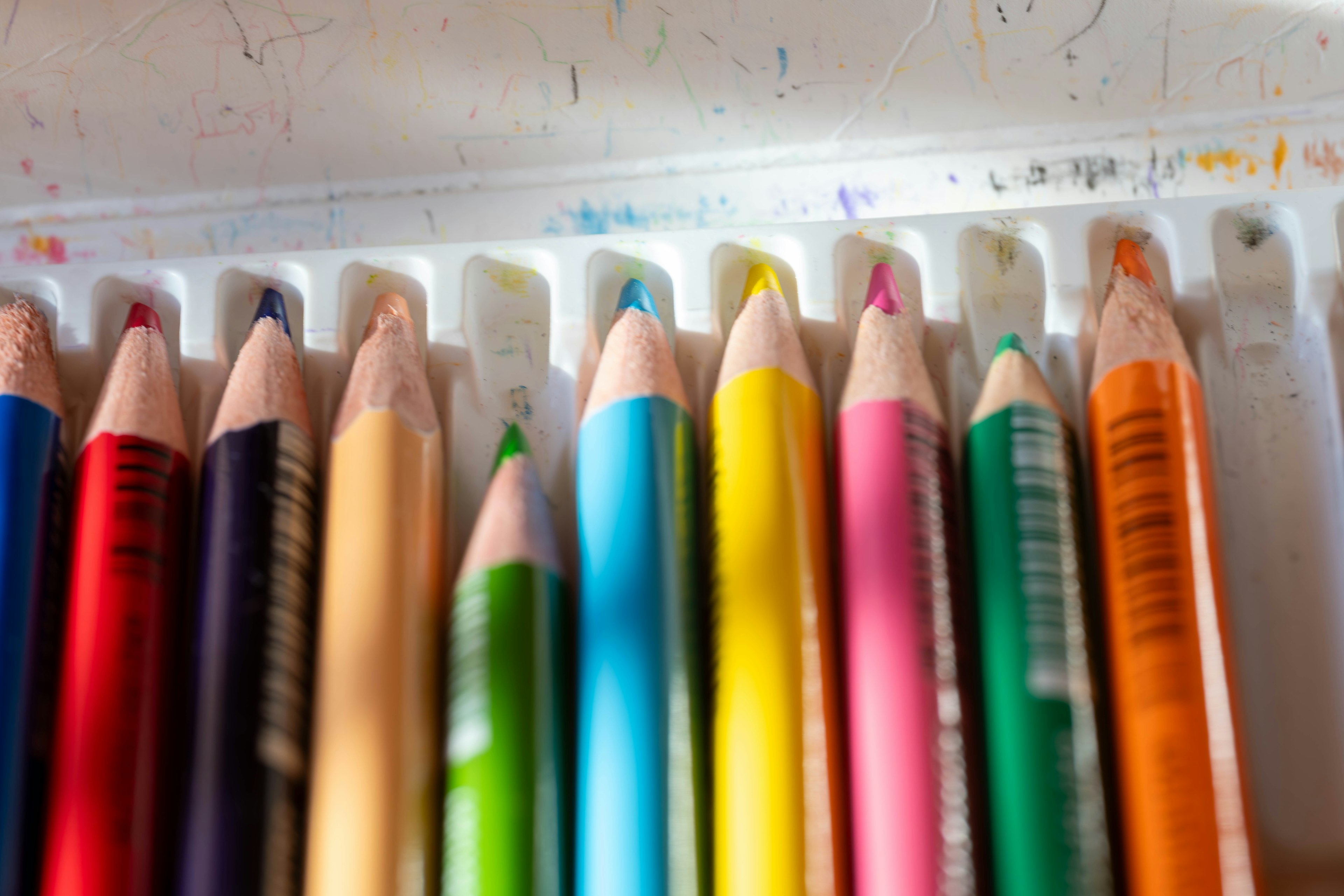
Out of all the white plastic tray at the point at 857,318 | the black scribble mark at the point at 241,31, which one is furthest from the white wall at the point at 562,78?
the white plastic tray at the point at 857,318

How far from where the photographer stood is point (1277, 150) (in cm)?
67

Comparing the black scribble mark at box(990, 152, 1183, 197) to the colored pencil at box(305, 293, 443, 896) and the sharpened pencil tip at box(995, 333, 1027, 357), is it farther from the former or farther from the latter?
the colored pencil at box(305, 293, 443, 896)

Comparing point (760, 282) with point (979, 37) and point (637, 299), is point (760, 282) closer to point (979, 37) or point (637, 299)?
point (637, 299)

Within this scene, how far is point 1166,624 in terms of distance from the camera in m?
0.47

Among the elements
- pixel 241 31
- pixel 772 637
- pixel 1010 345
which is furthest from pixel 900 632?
pixel 241 31

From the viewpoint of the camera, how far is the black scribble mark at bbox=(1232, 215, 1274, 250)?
57 cm

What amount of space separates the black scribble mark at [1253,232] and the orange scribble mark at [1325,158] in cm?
13

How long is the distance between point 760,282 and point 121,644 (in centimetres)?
35

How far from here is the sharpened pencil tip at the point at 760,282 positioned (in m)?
0.57

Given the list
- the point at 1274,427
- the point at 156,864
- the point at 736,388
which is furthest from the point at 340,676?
the point at 1274,427

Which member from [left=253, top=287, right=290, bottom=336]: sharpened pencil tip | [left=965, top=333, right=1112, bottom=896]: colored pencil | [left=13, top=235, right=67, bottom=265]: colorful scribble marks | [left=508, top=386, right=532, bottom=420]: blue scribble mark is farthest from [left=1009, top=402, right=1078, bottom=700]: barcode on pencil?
[left=13, top=235, right=67, bottom=265]: colorful scribble marks

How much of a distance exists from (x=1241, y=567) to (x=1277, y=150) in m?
0.30

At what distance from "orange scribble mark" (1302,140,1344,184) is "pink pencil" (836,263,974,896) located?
13.1 inches

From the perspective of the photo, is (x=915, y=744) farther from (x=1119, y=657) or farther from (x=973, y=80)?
(x=973, y=80)
